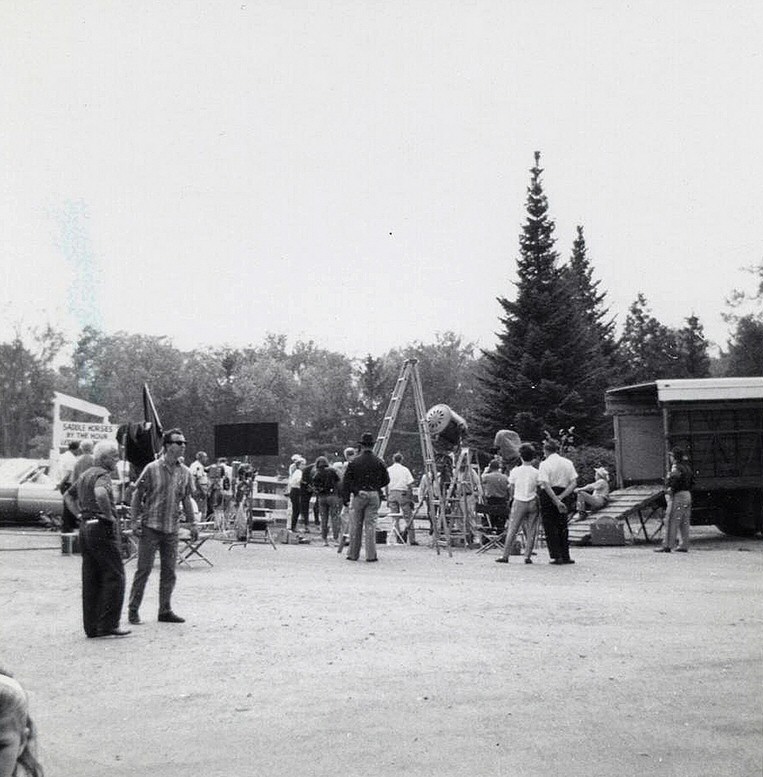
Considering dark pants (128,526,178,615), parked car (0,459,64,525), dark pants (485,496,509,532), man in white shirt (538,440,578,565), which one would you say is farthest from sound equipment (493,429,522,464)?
dark pants (128,526,178,615)

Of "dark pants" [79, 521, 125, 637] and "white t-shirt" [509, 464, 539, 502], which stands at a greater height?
"white t-shirt" [509, 464, 539, 502]

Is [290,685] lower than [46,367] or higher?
lower

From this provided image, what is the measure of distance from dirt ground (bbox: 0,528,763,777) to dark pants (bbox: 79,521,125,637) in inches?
9.1

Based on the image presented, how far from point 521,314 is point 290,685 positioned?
43125mm

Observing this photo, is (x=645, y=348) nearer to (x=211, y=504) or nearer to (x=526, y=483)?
(x=211, y=504)

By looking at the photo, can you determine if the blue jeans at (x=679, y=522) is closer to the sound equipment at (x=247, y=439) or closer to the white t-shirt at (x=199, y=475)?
the sound equipment at (x=247, y=439)

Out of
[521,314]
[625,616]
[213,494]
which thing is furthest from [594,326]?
[625,616]

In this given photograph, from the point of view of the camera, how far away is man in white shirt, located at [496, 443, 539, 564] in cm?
1558

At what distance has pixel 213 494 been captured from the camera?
26469mm

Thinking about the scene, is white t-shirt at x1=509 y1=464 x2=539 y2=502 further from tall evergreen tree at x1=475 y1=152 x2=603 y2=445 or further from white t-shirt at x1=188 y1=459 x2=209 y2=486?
tall evergreen tree at x1=475 y1=152 x2=603 y2=445

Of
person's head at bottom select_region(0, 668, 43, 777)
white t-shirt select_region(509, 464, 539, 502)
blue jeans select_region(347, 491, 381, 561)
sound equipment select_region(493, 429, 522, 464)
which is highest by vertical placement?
sound equipment select_region(493, 429, 522, 464)

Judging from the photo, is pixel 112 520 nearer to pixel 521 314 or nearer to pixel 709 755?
pixel 709 755

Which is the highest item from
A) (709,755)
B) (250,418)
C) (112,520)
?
(250,418)

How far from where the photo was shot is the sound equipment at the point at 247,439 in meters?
21.9
